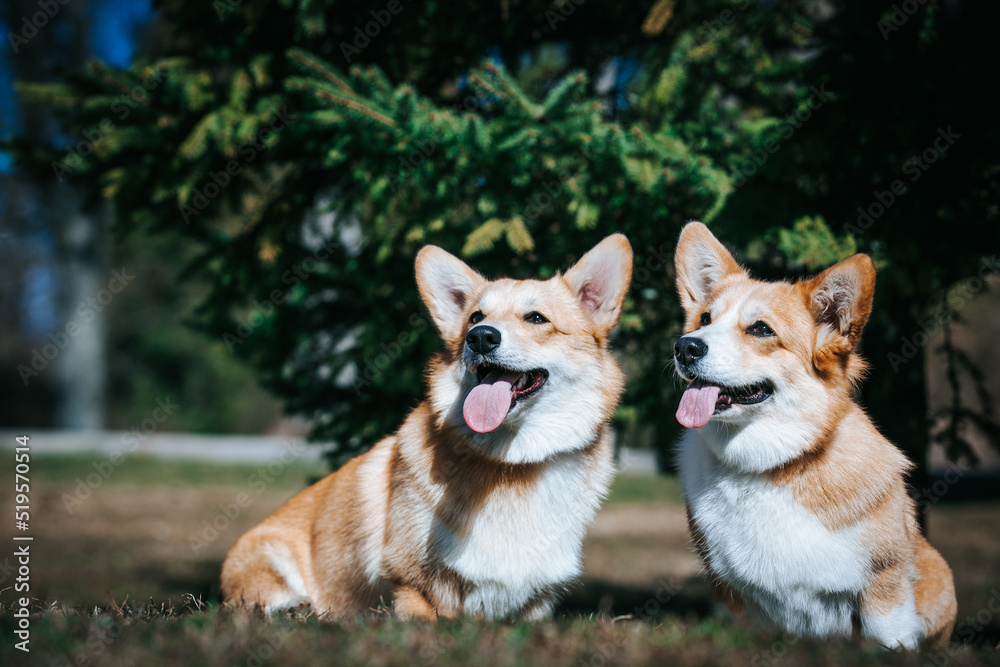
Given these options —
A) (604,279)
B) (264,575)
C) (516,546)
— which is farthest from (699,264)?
(264,575)

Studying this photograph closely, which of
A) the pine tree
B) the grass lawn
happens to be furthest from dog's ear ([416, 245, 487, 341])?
the grass lawn

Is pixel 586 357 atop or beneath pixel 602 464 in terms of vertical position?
atop

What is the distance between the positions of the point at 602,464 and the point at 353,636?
1687 mm

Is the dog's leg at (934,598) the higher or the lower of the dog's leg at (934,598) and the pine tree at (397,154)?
the lower

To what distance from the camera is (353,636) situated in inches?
101

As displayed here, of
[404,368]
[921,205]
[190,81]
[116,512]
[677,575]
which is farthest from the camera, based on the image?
[116,512]

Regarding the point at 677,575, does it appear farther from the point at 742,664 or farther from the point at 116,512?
the point at 116,512

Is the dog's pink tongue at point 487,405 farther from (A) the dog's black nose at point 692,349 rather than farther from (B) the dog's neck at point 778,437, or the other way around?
(B) the dog's neck at point 778,437

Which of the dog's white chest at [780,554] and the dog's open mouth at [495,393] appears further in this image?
the dog's open mouth at [495,393]

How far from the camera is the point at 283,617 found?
3.12 meters

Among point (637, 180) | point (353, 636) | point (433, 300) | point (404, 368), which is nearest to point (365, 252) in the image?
point (404, 368)

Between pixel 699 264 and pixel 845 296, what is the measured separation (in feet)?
2.87

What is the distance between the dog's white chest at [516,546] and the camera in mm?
3311

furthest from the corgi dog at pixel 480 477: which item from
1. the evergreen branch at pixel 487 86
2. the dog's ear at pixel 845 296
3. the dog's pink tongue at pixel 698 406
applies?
the evergreen branch at pixel 487 86
